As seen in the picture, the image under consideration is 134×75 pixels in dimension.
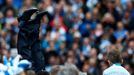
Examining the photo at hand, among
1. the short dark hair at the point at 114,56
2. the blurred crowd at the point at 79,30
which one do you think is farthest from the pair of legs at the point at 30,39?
the blurred crowd at the point at 79,30

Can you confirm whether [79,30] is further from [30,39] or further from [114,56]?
[114,56]

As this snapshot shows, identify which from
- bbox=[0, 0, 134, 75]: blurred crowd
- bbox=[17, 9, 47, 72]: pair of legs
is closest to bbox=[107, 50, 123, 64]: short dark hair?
bbox=[17, 9, 47, 72]: pair of legs

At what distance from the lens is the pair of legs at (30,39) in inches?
440

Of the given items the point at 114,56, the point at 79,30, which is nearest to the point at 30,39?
the point at 114,56

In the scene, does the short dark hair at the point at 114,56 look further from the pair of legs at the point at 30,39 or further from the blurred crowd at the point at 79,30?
the blurred crowd at the point at 79,30

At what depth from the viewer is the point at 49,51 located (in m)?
19.1

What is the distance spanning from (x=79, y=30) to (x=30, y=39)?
9170mm

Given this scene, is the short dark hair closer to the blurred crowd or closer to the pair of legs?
the pair of legs

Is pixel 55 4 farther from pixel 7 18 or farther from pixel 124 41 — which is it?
pixel 124 41

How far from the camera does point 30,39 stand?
11430mm

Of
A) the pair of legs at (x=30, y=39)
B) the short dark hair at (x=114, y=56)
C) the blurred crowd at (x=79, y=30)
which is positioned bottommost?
the short dark hair at (x=114, y=56)

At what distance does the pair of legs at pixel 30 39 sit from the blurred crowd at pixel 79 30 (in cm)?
618

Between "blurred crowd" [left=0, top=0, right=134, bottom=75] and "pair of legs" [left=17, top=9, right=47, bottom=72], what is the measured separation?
6184 mm

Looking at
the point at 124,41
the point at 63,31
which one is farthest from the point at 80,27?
the point at 124,41
